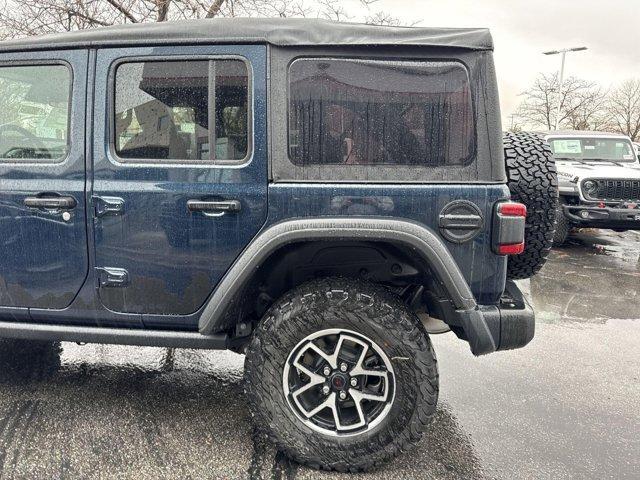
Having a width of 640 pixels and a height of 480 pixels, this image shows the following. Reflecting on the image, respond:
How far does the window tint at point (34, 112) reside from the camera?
2359mm

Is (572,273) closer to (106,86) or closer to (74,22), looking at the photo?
(106,86)

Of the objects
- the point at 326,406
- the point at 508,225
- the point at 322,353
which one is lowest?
the point at 326,406

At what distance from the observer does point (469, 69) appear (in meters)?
2.15

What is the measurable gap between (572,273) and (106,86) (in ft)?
20.0

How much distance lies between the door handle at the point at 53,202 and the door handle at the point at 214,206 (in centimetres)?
60

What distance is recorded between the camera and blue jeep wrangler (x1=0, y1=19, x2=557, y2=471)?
7.11ft

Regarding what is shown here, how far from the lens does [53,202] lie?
2314 mm

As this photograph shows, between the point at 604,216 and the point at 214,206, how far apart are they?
23.2 feet

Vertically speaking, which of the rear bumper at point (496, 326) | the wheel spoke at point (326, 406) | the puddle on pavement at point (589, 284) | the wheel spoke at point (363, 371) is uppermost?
the rear bumper at point (496, 326)

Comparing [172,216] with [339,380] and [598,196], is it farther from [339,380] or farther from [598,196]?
[598,196]

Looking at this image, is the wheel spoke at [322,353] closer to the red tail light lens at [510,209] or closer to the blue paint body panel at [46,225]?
the red tail light lens at [510,209]

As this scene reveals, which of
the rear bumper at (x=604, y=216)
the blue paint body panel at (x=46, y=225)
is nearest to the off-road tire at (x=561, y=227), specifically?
the rear bumper at (x=604, y=216)

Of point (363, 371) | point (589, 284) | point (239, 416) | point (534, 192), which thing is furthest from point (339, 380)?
point (589, 284)

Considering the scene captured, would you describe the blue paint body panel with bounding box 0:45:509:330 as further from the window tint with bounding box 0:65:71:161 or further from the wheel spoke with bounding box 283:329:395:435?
the wheel spoke with bounding box 283:329:395:435
